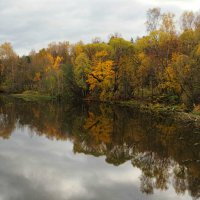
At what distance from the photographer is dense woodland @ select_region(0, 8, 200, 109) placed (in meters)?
38.0

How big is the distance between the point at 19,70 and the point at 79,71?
30.9 m

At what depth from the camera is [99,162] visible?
17.7m

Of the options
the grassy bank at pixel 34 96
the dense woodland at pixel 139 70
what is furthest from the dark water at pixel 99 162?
the grassy bank at pixel 34 96

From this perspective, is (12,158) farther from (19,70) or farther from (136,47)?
(19,70)

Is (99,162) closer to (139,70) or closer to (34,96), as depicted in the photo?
(139,70)

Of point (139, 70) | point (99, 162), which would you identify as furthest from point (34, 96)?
point (99, 162)

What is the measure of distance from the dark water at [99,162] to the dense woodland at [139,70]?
11.0 meters

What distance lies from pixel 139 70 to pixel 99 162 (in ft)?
108

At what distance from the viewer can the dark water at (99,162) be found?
511 inches

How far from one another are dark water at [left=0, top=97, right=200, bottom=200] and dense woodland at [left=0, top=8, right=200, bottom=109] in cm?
1095

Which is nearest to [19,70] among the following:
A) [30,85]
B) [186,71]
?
[30,85]

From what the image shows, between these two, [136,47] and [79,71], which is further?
[79,71]

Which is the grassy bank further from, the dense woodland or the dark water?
the dark water

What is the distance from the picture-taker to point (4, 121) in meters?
32.5
